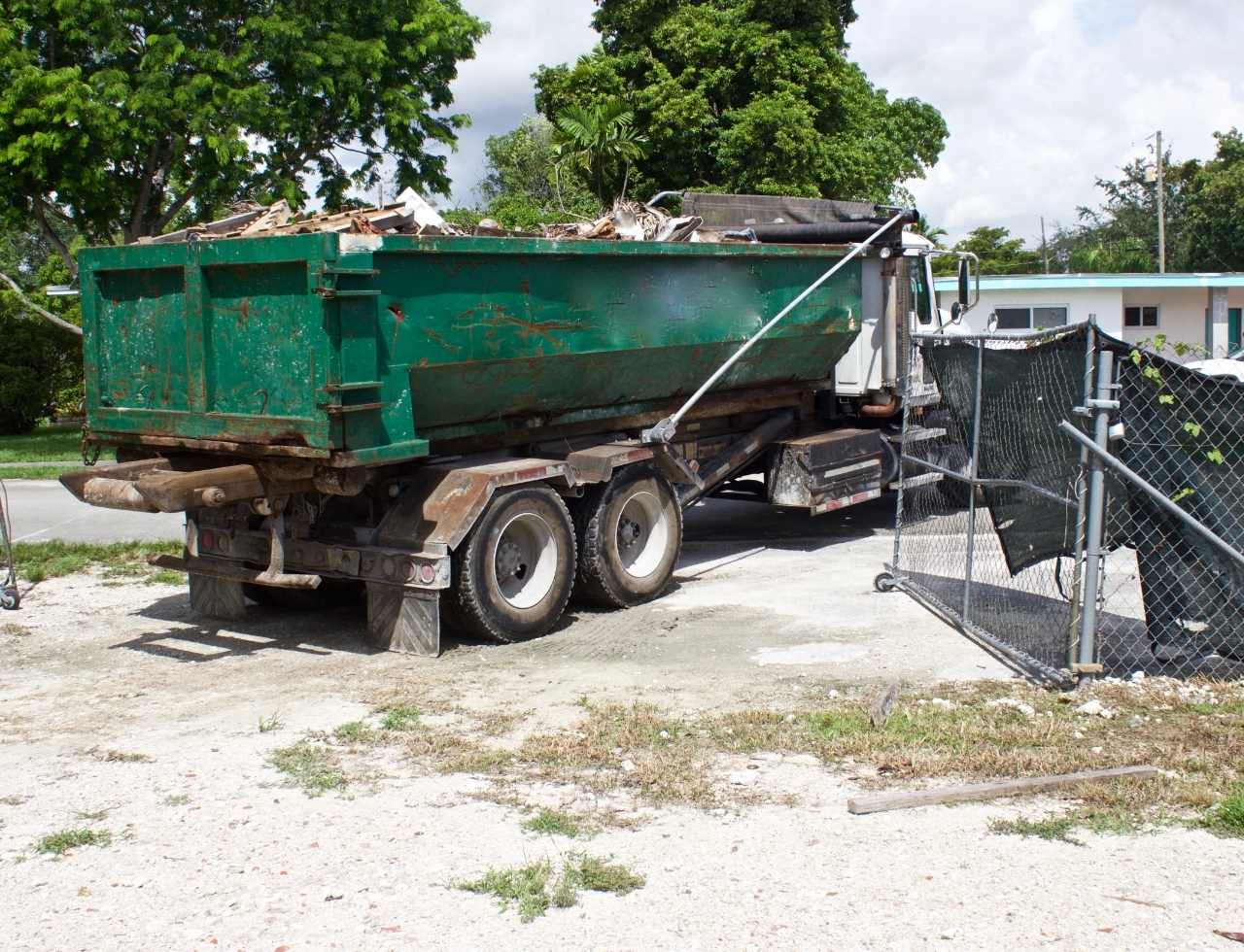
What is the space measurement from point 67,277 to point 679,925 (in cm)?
2810

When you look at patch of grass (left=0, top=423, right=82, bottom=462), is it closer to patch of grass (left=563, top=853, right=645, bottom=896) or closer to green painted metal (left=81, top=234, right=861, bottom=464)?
green painted metal (left=81, top=234, right=861, bottom=464)

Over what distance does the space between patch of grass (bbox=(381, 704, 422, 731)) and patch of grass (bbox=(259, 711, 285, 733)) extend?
515 mm

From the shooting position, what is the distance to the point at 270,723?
666 centimetres

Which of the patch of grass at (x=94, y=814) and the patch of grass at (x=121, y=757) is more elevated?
the patch of grass at (x=121, y=757)

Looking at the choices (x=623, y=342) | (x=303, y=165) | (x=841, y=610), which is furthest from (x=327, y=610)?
(x=303, y=165)

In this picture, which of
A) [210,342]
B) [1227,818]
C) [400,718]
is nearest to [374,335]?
[210,342]

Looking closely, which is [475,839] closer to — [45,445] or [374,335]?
[374,335]

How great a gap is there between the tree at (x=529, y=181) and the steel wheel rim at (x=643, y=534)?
15911mm

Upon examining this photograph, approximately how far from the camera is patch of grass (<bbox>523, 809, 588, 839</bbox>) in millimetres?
5137

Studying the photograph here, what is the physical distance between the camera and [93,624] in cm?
Result: 920

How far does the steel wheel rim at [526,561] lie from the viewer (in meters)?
8.59

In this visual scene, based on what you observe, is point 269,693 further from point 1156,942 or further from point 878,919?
point 1156,942

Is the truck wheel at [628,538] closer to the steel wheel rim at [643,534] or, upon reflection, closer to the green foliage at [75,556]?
the steel wheel rim at [643,534]

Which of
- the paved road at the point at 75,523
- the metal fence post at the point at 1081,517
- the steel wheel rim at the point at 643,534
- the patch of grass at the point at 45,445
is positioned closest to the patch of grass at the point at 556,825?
the metal fence post at the point at 1081,517
